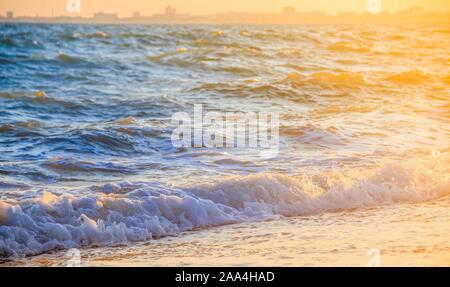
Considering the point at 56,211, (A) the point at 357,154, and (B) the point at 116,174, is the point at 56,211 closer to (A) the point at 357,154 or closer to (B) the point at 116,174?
(B) the point at 116,174

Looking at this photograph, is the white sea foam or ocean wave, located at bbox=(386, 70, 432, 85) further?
ocean wave, located at bbox=(386, 70, 432, 85)

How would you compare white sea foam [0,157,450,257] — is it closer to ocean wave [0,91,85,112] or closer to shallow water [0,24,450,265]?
shallow water [0,24,450,265]

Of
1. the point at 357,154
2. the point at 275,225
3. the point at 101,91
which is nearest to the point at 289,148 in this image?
the point at 357,154

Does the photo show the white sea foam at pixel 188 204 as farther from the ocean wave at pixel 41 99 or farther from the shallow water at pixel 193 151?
the ocean wave at pixel 41 99

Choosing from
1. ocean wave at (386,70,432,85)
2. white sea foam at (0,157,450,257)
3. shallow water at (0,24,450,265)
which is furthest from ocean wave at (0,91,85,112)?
ocean wave at (386,70,432,85)

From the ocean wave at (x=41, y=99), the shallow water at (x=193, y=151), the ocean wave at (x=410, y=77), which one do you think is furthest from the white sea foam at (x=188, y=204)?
the ocean wave at (x=410, y=77)

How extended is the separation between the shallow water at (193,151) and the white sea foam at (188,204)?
0.02 metres

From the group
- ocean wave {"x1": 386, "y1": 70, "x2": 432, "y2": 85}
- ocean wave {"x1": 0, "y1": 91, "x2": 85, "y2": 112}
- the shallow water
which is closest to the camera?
the shallow water

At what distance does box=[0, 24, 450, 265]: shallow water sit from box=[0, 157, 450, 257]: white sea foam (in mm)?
15

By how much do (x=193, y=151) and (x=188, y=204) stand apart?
280cm

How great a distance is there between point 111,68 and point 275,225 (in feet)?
51.8

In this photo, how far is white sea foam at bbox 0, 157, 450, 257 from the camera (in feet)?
20.9

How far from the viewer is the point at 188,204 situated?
23.6 ft

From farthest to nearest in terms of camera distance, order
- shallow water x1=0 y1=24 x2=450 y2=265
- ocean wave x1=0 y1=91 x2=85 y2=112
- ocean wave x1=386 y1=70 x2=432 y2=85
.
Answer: ocean wave x1=386 y1=70 x2=432 y2=85
ocean wave x1=0 y1=91 x2=85 y2=112
shallow water x1=0 y1=24 x2=450 y2=265
